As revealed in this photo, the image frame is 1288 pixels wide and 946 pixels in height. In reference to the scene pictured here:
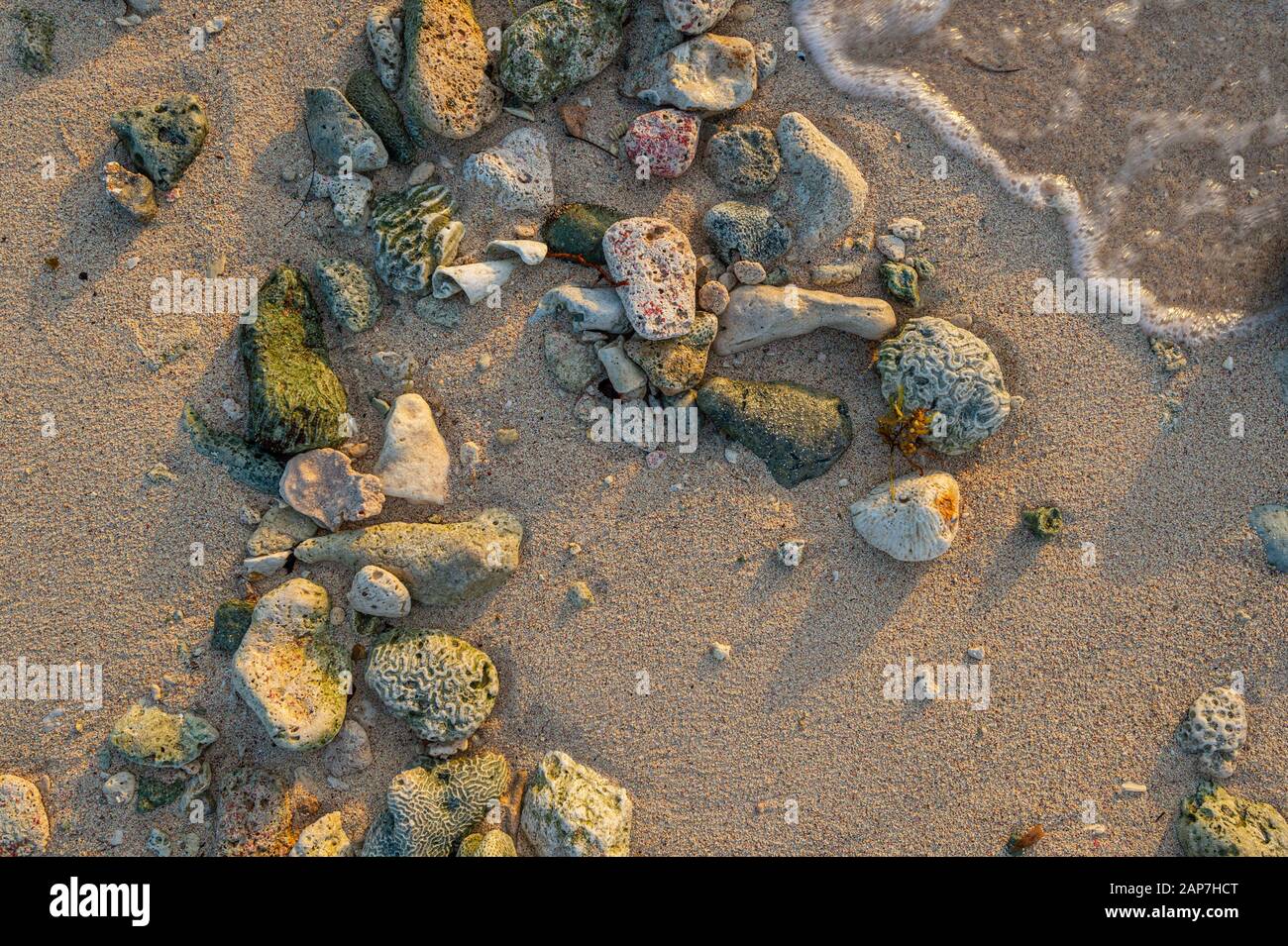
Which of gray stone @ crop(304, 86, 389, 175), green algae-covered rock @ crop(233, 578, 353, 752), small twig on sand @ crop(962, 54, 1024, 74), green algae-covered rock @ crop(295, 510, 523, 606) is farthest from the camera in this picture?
small twig on sand @ crop(962, 54, 1024, 74)

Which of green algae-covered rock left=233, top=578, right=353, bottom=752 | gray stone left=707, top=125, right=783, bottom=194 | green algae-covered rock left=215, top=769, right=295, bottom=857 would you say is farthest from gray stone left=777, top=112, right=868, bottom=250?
green algae-covered rock left=215, top=769, right=295, bottom=857

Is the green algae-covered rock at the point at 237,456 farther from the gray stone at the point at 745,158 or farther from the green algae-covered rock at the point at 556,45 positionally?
the gray stone at the point at 745,158

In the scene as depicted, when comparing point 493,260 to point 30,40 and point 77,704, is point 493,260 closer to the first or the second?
point 30,40

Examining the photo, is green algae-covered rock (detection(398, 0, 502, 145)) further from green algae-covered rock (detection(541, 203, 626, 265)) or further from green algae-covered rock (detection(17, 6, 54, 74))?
green algae-covered rock (detection(17, 6, 54, 74))

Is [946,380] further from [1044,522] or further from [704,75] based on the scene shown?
[704,75]
